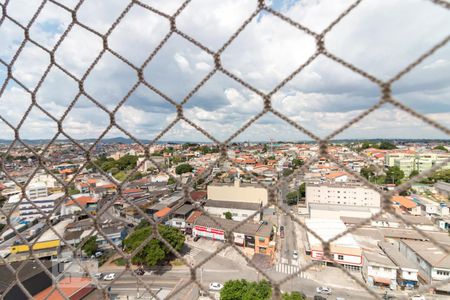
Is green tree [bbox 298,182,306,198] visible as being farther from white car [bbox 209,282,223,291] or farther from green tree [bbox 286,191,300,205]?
white car [bbox 209,282,223,291]

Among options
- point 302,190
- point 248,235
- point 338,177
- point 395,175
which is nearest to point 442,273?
point 248,235

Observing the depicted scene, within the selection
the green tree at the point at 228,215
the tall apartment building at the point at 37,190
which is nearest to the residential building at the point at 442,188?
the green tree at the point at 228,215

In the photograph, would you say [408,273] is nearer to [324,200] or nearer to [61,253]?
[324,200]

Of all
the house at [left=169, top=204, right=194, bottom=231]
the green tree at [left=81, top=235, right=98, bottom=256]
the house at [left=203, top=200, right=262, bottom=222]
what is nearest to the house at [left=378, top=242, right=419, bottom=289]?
the house at [left=203, top=200, right=262, bottom=222]

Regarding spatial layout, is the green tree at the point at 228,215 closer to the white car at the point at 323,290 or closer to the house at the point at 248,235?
the house at the point at 248,235

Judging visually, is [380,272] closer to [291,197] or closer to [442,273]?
[442,273]
